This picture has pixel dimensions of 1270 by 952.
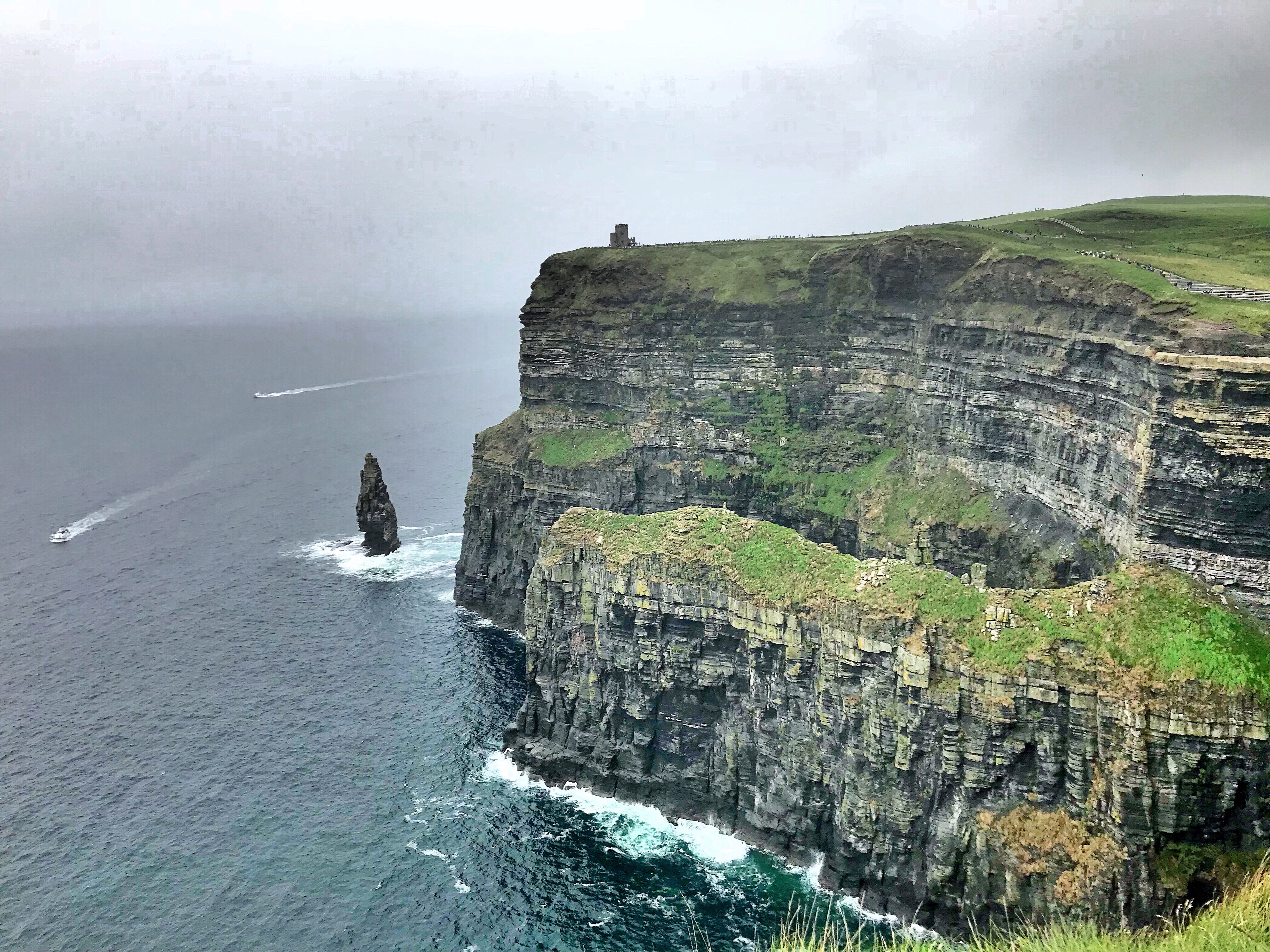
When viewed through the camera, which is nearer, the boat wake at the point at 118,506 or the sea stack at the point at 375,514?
the sea stack at the point at 375,514

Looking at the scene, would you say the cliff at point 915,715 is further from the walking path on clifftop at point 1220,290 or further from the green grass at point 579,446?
the green grass at point 579,446

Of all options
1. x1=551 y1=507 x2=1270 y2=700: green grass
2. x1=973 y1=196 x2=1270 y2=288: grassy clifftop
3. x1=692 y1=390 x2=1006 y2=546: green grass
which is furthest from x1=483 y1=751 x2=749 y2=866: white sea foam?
x1=973 y1=196 x2=1270 y2=288: grassy clifftop

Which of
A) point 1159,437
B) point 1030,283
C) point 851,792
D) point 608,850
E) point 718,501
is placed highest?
point 1030,283

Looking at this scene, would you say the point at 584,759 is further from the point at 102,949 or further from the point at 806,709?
the point at 102,949

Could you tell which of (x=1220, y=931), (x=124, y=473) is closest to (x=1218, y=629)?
(x=1220, y=931)

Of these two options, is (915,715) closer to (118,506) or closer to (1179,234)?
(1179,234)

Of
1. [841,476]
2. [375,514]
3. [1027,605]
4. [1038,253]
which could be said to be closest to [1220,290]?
[1038,253]

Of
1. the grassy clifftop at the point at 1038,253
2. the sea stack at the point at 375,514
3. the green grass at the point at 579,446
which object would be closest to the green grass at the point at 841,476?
the green grass at the point at 579,446
